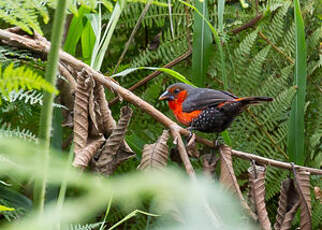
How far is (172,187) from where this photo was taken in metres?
0.34

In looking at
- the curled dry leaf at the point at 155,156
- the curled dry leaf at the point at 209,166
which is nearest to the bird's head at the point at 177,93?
the curled dry leaf at the point at 209,166

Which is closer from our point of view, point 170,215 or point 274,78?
point 170,215

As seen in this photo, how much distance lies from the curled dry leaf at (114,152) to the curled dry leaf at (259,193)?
1.16 ft

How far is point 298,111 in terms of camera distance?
1.69 m

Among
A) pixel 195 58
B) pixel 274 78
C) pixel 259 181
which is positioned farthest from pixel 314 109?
pixel 259 181

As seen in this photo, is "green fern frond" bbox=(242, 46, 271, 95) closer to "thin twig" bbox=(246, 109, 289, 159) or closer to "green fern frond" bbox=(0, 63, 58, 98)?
"thin twig" bbox=(246, 109, 289, 159)

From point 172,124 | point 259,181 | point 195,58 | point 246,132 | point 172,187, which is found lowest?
point 246,132

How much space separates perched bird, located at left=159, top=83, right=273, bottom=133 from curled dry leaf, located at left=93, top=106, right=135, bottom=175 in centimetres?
65

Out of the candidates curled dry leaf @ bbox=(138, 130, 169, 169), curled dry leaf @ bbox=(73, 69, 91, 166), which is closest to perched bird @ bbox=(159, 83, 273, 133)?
curled dry leaf @ bbox=(138, 130, 169, 169)

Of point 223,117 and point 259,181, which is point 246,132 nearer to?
point 223,117

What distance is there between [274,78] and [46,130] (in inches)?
81.7

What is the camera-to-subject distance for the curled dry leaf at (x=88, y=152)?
3.30ft

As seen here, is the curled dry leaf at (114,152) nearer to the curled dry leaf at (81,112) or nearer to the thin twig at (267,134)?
the curled dry leaf at (81,112)

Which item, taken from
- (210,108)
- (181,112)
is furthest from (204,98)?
(181,112)
